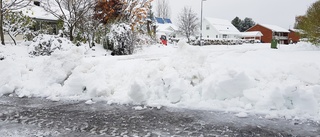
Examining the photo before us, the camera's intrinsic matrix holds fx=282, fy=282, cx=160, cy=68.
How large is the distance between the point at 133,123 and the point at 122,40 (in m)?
14.3

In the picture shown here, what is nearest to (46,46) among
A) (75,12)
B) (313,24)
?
(75,12)

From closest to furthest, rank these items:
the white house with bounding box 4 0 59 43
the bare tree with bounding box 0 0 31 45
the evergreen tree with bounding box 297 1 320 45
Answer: the evergreen tree with bounding box 297 1 320 45
the bare tree with bounding box 0 0 31 45
the white house with bounding box 4 0 59 43

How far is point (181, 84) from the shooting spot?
6.06 meters

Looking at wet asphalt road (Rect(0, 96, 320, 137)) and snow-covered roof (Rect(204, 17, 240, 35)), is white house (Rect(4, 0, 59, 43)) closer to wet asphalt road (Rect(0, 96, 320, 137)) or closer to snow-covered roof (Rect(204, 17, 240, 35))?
wet asphalt road (Rect(0, 96, 320, 137))

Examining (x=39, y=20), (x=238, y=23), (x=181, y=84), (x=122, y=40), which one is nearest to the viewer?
(x=181, y=84)

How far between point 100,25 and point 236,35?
47.5 m

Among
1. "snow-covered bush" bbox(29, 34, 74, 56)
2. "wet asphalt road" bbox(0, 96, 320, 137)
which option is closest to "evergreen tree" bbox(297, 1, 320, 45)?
A: "snow-covered bush" bbox(29, 34, 74, 56)

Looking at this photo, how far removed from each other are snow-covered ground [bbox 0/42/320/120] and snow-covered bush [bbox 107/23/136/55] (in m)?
9.98

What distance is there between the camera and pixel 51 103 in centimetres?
612

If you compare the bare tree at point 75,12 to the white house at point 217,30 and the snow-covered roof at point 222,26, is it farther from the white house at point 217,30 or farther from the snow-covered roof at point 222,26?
the snow-covered roof at point 222,26

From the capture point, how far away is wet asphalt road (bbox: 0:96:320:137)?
4027mm

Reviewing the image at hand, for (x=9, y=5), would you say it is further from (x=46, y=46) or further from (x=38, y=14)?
(x=46, y=46)

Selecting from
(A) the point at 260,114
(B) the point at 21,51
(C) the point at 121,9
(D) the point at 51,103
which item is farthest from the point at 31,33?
(A) the point at 260,114

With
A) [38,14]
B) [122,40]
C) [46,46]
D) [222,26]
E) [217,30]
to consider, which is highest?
[222,26]
